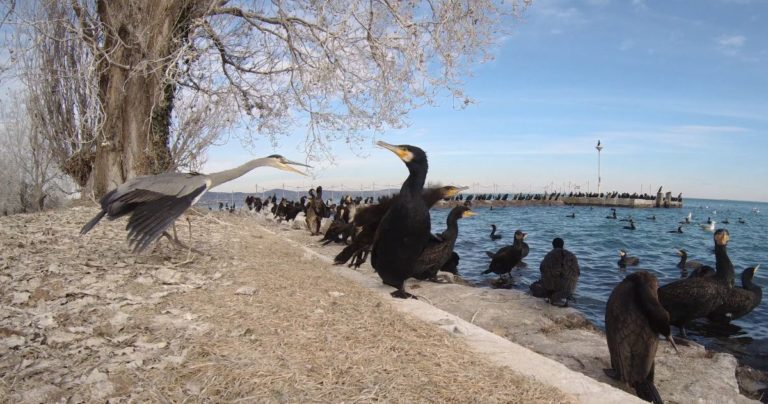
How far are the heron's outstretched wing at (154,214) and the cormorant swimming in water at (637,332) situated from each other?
4.35 metres

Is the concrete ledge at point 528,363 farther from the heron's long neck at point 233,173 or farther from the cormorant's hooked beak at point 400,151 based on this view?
the heron's long neck at point 233,173

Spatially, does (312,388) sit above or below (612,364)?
above

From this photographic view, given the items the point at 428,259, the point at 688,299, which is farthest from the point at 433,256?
the point at 688,299

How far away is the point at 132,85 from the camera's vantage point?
10.9 m

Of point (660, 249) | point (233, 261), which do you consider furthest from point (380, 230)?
point (660, 249)

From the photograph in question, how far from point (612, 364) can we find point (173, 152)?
39.2 ft

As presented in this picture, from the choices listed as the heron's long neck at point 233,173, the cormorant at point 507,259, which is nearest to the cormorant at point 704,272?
the cormorant at point 507,259

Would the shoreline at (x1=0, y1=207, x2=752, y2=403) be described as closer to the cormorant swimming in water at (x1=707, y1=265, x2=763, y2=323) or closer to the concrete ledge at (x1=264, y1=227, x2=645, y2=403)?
the concrete ledge at (x1=264, y1=227, x2=645, y2=403)

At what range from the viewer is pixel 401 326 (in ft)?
13.2

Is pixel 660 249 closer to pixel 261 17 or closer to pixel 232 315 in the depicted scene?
pixel 261 17

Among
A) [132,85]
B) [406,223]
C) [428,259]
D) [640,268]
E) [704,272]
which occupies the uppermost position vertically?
[132,85]

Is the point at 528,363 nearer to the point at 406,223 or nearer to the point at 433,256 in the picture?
the point at 406,223

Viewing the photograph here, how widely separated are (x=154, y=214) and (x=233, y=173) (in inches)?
53.6

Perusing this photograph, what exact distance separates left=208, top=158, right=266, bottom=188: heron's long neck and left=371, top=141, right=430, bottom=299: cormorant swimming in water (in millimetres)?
1551
